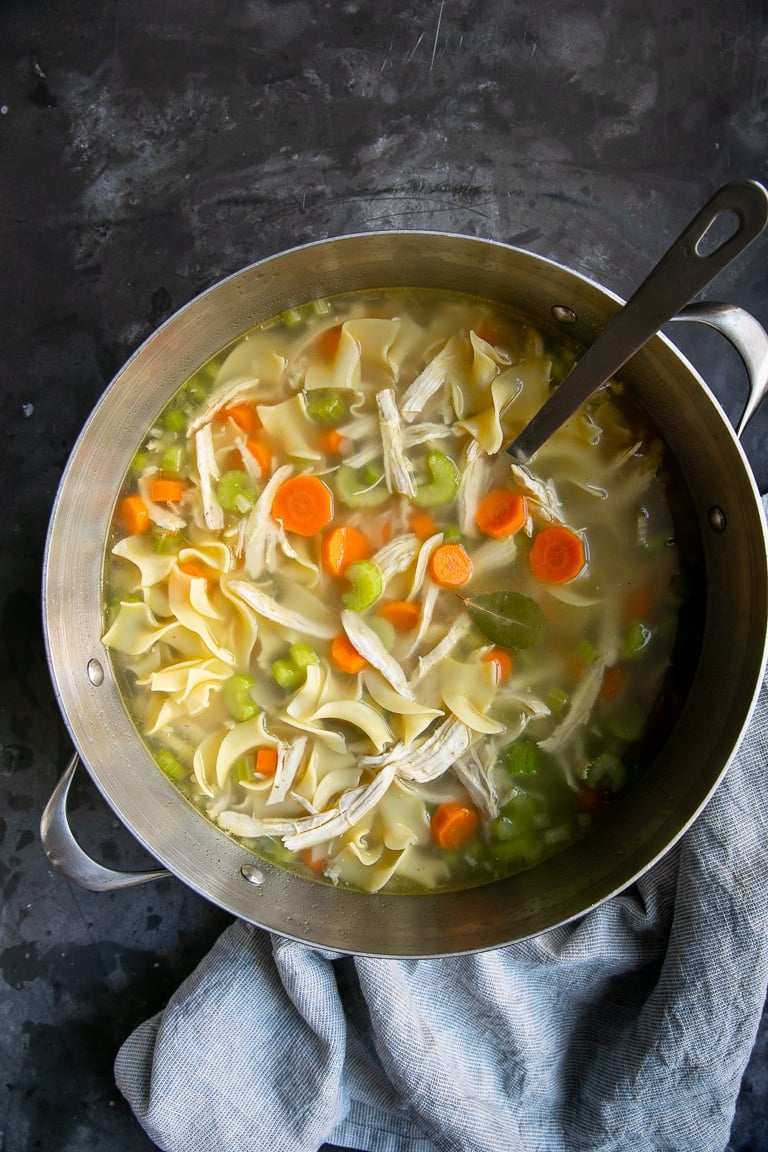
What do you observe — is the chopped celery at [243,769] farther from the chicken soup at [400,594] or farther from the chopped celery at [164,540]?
the chopped celery at [164,540]

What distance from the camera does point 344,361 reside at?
137 inches

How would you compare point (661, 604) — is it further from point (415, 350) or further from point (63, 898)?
point (63, 898)

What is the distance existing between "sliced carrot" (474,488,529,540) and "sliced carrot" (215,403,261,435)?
3.23 ft

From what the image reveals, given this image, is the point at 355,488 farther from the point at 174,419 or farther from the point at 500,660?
the point at 500,660

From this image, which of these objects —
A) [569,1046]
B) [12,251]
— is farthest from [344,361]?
[569,1046]

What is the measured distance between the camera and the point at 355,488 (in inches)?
139

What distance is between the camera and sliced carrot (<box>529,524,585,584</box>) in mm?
3443

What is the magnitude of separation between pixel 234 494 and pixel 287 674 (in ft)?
2.50

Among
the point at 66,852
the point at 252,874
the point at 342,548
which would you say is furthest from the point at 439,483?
the point at 66,852

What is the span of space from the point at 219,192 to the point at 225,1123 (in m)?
3.80

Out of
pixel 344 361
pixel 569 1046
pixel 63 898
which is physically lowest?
pixel 63 898

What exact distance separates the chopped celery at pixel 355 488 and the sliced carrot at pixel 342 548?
0.36 ft

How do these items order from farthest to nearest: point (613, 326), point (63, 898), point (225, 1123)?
point (63, 898) → point (225, 1123) → point (613, 326)

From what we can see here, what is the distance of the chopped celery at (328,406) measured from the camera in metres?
3.52
